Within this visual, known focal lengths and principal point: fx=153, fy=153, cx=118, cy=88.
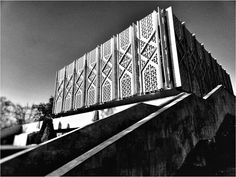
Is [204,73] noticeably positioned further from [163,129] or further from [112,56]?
[163,129]

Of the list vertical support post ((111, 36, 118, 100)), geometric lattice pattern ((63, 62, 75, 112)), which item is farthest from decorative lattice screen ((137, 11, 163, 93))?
geometric lattice pattern ((63, 62, 75, 112))

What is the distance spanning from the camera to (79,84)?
1670 cm

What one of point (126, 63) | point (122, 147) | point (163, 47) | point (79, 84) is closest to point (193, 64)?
point (163, 47)

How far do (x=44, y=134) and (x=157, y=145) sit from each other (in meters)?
4.06

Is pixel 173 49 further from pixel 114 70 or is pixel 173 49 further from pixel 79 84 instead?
pixel 79 84

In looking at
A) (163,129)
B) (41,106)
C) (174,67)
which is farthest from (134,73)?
(41,106)

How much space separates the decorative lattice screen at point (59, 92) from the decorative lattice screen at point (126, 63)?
9984mm

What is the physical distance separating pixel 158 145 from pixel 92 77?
11.6 m

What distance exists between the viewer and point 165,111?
537cm

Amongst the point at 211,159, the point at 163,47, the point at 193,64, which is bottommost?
the point at 211,159

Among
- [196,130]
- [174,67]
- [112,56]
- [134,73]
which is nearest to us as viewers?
[196,130]

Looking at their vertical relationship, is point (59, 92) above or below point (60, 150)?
above

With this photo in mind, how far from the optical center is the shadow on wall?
616cm

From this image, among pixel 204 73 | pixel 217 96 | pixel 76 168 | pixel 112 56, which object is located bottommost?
pixel 76 168
